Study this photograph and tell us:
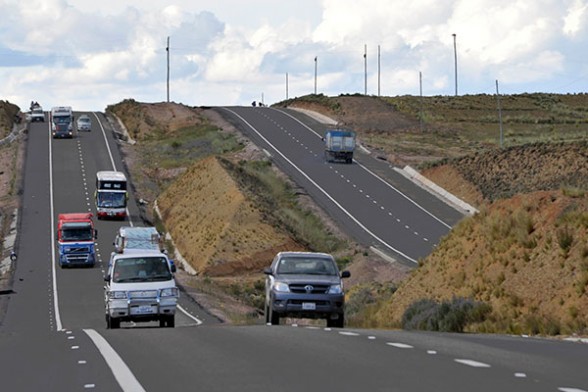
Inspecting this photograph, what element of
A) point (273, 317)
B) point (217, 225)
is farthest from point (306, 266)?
point (217, 225)

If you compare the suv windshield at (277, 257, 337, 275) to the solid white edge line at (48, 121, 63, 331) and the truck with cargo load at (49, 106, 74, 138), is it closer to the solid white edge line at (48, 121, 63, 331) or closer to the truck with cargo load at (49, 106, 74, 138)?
the solid white edge line at (48, 121, 63, 331)

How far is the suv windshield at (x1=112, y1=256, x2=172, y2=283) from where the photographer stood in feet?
101

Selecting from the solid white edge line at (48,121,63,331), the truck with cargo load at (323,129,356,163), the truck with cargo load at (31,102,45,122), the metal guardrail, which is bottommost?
the solid white edge line at (48,121,63,331)

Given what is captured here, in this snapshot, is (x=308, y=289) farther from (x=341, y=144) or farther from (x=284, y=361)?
(x=341, y=144)

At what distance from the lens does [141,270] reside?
31.0 m

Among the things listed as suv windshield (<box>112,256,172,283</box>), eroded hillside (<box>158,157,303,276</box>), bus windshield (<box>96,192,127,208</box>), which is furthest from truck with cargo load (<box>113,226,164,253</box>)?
suv windshield (<box>112,256,172,283</box>)

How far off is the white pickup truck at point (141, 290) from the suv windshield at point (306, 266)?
3173 millimetres

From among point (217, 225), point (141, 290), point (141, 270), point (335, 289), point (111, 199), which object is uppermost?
point (111, 199)

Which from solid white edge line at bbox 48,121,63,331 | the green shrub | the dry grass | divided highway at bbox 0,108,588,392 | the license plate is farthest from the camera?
solid white edge line at bbox 48,121,63,331

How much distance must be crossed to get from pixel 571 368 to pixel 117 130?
128m

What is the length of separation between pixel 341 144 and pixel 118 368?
290ft

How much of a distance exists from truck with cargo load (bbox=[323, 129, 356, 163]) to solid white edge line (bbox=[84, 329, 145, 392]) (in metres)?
82.4

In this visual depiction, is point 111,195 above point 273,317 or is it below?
above

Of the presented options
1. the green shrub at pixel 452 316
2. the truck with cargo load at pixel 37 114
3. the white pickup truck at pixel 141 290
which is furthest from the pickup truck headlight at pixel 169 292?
the truck with cargo load at pixel 37 114
